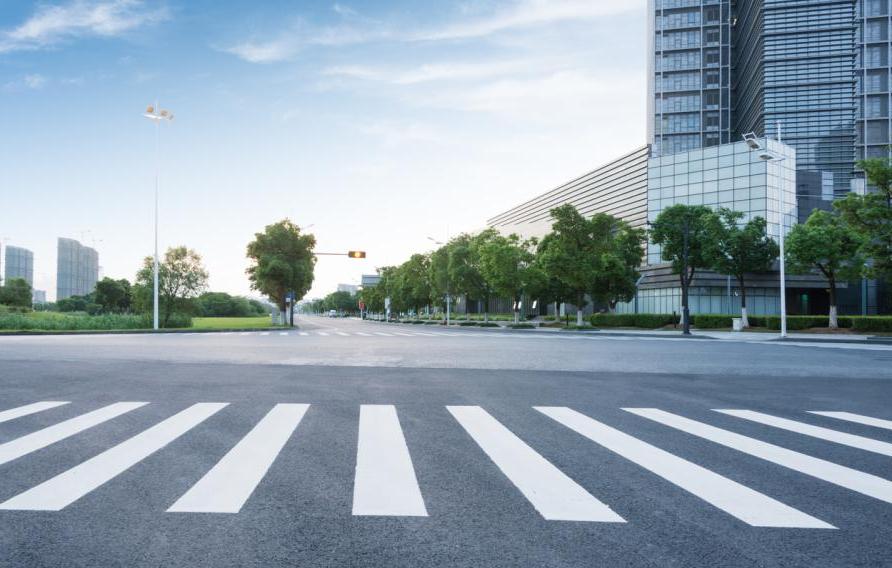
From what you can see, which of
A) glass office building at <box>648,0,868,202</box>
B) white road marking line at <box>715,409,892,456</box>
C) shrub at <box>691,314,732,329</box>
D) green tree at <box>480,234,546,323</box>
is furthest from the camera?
glass office building at <box>648,0,868,202</box>

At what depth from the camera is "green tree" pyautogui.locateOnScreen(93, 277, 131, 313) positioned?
9600 cm

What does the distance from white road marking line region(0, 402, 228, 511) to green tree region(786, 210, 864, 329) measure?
39889 mm

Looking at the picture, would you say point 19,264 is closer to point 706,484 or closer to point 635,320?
point 635,320

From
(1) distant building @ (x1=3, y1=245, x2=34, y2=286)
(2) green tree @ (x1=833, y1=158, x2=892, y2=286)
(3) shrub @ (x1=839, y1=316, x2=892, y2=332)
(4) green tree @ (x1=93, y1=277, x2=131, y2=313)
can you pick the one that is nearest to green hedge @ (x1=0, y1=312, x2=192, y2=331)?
(2) green tree @ (x1=833, y1=158, x2=892, y2=286)

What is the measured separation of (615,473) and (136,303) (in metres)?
45.7

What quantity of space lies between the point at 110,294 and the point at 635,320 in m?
86.0

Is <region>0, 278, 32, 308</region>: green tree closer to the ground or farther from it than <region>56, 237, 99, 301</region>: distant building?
closer to the ground

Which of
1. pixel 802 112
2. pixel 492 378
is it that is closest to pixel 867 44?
pixel 802 112

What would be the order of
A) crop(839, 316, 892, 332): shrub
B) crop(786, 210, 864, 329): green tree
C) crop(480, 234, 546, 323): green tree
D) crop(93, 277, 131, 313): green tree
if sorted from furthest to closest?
crop(93, 277, 131, 313): green tree
crop(480, 234, 546, 323): green tree
crop(786, 210, 864, 329): green tree
crop(839, 316, 892, 332): shrub

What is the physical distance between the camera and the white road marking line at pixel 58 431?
16.7ft

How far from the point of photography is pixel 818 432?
20.7 feet

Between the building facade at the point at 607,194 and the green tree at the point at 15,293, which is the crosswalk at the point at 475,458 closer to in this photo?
the building facade at the point at 607,194

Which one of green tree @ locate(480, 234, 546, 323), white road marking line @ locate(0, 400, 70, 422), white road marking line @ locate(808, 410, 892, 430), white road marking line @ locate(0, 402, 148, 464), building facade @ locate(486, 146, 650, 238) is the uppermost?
building facade @ locate(486, 146, 650, 238)

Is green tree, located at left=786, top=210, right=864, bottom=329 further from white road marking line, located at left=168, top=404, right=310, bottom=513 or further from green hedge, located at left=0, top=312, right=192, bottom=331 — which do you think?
green hedge, located at left=0, top=312, right=192, bottom=331
